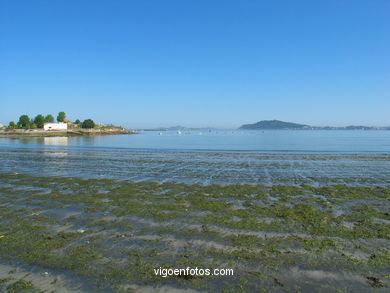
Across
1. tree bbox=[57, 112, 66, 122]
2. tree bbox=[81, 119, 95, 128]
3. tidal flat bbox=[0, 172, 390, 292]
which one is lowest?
tidal flat bbox=[0, 172, 390, 292]

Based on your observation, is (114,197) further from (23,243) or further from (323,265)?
(323,265)

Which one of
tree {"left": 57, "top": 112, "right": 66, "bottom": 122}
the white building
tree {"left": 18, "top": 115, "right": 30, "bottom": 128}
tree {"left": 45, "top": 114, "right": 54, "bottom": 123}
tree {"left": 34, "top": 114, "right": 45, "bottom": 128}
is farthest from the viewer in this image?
tree {"left": 57, "top": 112, "right": 66, "bottom": 122}

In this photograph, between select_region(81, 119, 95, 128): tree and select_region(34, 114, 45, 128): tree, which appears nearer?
select_region(34, 114, 45, 128): tree

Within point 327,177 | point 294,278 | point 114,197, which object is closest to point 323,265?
point 294,278

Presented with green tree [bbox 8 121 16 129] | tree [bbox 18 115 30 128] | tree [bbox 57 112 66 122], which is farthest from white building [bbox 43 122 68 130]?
tree [bbox 57 112 66 122]

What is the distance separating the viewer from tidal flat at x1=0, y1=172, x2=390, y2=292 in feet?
19.1

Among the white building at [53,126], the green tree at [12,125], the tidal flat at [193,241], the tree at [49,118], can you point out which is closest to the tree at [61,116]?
the tree at [49,118]

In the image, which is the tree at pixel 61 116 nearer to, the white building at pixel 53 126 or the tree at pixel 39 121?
the tree at pixel 39 121

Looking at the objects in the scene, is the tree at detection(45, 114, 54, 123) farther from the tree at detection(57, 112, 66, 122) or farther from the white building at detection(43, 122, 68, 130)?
the white building at detection(43, 122, 68, 130)

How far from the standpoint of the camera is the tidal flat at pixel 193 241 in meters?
5.81

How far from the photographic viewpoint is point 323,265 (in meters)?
6.55

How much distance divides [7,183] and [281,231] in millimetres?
16566

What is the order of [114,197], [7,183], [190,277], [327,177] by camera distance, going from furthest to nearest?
[327,177], [7,183], [114,197], [190,277]

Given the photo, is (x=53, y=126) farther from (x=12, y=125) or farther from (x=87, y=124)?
(x=87, y=124)
